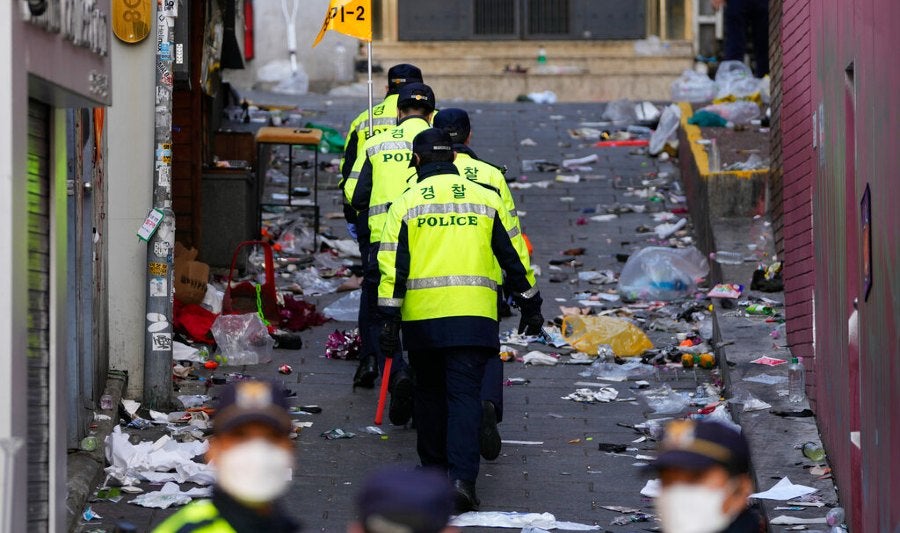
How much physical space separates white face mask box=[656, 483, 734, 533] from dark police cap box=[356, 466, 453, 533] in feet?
1.91

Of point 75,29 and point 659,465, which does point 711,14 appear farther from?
point 659,465

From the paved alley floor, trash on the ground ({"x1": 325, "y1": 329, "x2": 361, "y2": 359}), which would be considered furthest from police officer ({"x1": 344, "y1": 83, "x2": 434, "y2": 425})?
trash on the ground ({"x1": 325, "y1": 329, "x2": 361, "y2": 359})

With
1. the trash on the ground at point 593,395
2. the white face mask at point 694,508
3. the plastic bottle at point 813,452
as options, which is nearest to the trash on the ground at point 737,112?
the trash on the ground at point 593,395

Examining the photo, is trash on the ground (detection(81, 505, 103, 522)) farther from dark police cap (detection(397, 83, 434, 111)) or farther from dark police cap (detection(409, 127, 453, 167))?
dark police cap (detection(397, 83, 434, 111))

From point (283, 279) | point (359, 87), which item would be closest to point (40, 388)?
point (283, 279)

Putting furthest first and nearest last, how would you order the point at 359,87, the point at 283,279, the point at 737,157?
the point at 359,87 → the point at 737,157 → the point at 283,279

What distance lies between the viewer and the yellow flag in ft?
40.4

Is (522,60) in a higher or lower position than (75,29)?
higher

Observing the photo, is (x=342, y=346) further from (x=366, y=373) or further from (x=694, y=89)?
(x=694, y=89)

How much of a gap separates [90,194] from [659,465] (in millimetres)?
5951

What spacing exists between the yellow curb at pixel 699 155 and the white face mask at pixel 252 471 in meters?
11.0

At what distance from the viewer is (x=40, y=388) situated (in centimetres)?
605

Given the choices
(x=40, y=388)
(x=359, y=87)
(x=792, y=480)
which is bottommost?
(x=792, y=480)

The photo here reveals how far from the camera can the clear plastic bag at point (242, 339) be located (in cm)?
1116
